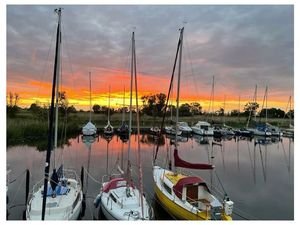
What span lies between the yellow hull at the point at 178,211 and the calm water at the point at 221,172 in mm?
610

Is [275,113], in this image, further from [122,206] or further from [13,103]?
[122,206]

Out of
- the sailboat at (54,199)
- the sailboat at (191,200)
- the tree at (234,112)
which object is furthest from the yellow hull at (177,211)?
the tree at (234,112)

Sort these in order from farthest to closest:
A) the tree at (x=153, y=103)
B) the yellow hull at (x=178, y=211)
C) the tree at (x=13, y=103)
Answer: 1. the tree at (x=153, y=103)
2. the tree at (x=13, y=103)
3. the yellow hull at (x=178, y=211)

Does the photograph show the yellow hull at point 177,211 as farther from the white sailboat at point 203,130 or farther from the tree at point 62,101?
the white sailboat at point 203,130

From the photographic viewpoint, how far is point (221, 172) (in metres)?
22.2

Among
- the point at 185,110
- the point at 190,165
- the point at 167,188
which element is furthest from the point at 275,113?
the point at 167,188

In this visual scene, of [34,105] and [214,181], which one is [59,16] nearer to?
[214,181]

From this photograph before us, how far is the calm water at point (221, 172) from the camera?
45.2ft

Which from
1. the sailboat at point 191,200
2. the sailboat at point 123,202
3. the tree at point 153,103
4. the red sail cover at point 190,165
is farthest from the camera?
the tree at point 153,103

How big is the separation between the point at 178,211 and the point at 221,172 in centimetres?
1260

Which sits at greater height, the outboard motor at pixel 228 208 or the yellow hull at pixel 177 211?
the outboard motor at pixel 228 208

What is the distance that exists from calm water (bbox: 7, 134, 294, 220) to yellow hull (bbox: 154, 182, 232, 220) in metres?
0.61

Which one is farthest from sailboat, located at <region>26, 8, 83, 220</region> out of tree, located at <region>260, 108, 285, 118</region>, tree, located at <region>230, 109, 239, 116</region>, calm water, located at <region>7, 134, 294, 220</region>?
tree, located at <region>230, 109, 239, 116</region>

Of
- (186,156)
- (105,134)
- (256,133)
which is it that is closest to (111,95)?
(105,134)
